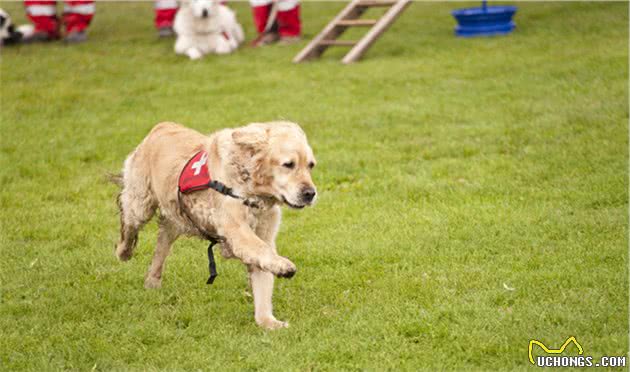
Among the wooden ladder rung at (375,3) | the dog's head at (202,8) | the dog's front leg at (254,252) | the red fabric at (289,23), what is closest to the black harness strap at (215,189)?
the dog's front leg at (254,252)

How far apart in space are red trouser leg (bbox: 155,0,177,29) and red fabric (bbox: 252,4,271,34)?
5.22 feet

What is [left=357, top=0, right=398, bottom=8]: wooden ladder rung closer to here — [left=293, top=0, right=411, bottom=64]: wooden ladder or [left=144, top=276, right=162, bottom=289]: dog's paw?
[left=293, top=0, right=411, bottom=64]: wooden ladder

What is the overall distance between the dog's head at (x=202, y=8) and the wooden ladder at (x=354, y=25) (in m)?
1.65

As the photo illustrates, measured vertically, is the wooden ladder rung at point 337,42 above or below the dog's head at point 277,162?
below

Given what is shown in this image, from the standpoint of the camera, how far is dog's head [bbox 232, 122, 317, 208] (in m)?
5.12

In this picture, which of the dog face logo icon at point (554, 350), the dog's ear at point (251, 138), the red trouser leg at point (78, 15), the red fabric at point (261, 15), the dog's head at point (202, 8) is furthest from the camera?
the red trouser leg at point (78, 15)

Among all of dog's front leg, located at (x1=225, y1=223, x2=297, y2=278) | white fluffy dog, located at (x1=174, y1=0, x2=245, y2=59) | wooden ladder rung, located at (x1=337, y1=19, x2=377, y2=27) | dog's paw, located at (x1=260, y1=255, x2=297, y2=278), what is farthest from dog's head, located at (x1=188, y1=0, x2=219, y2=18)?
dog's paw, located at (x1=260, y1=255, x2=297, y2=278)

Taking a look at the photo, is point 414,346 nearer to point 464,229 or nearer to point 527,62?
point 464,229

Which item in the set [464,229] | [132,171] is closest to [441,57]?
[464,229]

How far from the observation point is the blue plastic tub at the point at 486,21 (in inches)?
576

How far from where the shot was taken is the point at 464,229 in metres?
7.02

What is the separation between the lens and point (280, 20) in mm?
15406

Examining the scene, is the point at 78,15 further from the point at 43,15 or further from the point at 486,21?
the point at 486,21

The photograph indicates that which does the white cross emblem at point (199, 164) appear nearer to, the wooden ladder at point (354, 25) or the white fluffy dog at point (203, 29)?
the wooden ladder at point (354, 25)
